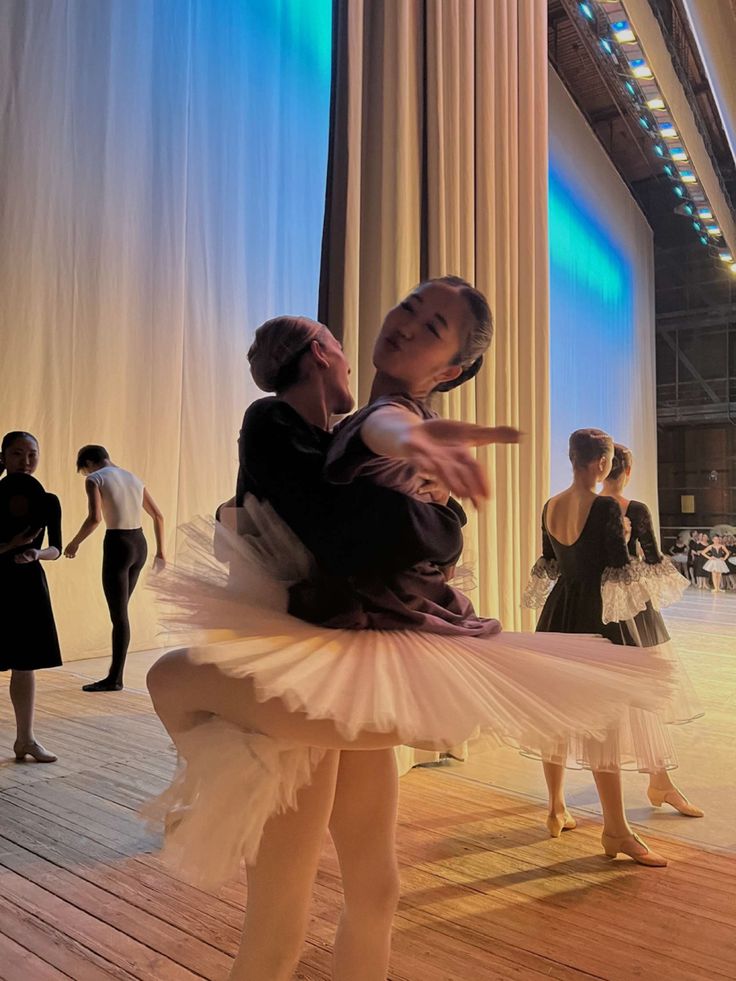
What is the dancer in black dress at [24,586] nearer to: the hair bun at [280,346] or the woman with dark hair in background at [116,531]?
the woman with dark hair in background at [116,531]

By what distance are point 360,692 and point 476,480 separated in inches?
8.6

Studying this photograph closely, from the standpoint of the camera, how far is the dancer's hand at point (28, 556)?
2543mm

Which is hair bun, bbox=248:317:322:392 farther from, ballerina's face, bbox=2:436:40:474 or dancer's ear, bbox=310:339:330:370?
ballerina's face, bbox=2:436:40:474

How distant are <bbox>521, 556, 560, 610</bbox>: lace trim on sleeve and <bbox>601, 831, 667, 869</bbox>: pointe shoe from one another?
737 millimetres

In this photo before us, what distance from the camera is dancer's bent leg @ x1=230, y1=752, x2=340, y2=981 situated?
809 millimetres

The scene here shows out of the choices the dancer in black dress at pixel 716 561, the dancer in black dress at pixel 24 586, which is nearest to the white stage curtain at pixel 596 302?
the dancer in black dress at pixel 716 561

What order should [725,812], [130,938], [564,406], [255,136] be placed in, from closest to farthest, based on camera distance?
[130,938] < [725,812] < [255,136] < [564,406]

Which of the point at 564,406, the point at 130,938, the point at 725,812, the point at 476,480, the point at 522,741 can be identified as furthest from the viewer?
the point at 564,406

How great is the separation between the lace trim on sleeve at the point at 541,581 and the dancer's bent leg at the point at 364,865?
1.59 metres

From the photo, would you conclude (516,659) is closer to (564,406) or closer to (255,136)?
(255,136)

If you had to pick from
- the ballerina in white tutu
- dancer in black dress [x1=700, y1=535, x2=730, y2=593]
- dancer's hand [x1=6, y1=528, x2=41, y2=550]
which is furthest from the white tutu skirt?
the ballerina in white tutu

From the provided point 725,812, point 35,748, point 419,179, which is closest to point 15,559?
point 35,748

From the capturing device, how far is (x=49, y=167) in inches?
163

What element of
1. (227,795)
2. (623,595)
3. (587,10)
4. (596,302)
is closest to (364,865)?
(227,795)
